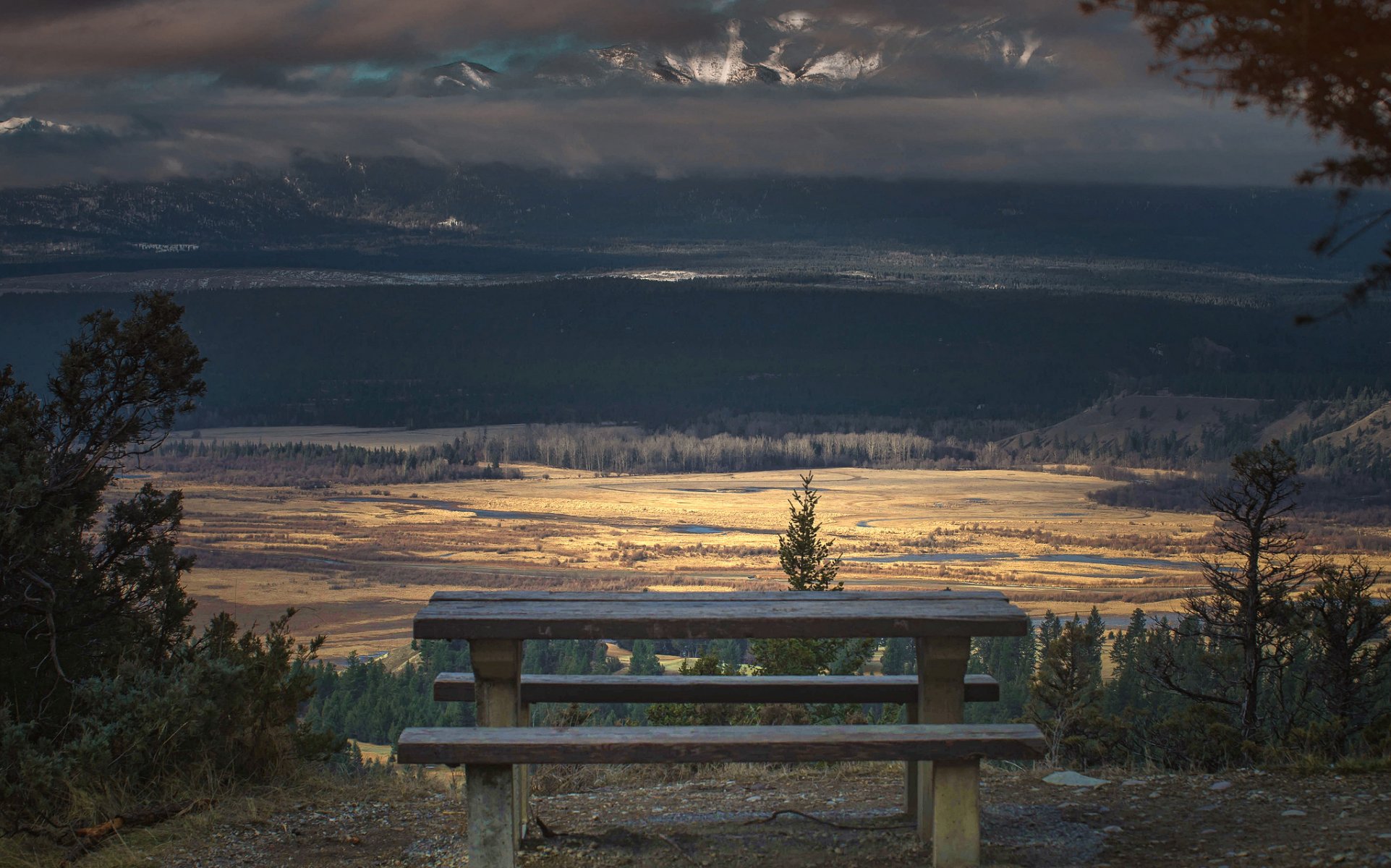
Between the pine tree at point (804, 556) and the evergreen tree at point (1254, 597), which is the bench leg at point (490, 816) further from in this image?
the pine tree at point (804, 556)

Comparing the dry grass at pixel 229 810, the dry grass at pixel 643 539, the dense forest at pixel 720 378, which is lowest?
the dry grass at pixel 643 539

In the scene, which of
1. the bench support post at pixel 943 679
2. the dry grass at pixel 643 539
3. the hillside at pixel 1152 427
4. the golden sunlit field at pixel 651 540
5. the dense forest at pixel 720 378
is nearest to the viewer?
the bench support post at pixel 943 679

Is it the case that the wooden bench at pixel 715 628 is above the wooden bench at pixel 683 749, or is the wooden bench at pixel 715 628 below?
above

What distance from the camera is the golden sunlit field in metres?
85.8

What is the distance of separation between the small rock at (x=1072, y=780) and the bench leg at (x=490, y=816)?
3.38 meters

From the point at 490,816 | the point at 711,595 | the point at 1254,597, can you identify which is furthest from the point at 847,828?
the point at 1254,597

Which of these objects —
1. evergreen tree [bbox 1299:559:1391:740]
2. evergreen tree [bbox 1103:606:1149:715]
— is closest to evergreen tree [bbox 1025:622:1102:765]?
evergreen tree [bbox 1299:559:1391:740]

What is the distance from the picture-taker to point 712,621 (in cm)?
496

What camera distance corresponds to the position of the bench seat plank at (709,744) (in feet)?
15.5

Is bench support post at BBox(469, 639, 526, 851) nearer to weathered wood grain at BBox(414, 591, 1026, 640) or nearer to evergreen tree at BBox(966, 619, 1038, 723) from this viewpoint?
weathered wood grain at BBox(414, 591, 1026, 640)

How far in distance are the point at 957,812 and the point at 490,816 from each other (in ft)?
6.50

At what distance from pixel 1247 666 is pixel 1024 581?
78222 millimetres

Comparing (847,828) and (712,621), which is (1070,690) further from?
(712,621)

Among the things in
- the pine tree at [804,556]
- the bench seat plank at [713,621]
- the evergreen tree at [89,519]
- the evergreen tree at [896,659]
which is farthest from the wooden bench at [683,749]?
the evergreen tree at [896,659]
